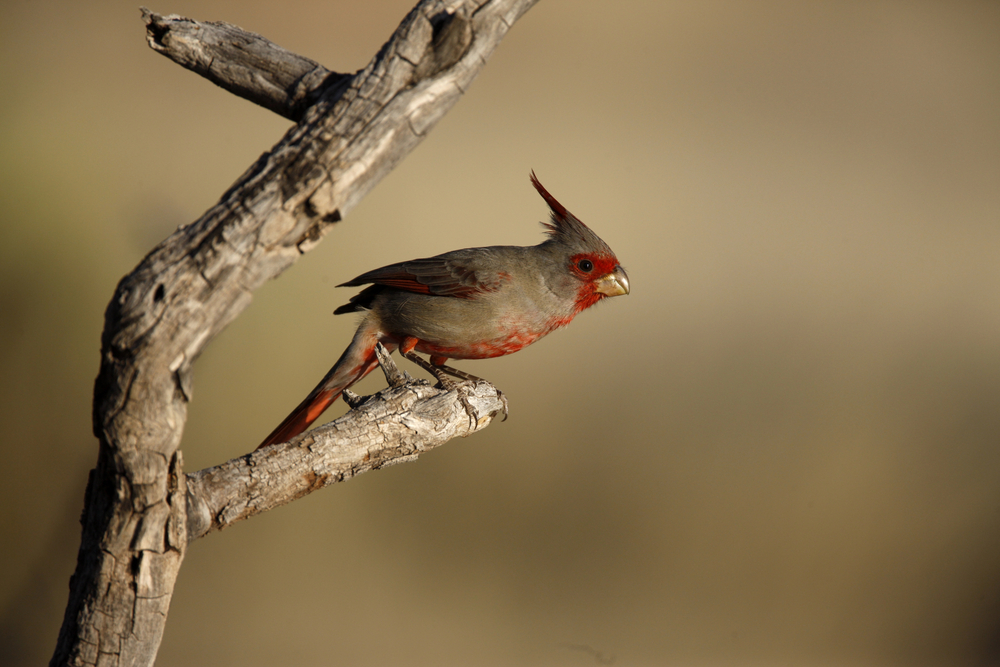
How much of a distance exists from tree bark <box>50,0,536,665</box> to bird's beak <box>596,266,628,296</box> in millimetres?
1049

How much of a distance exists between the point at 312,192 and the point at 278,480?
2.28 feet

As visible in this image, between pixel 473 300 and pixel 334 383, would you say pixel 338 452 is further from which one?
pixel 473 300

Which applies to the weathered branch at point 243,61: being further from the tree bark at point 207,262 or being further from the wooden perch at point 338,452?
the wooden perch at point 338,452

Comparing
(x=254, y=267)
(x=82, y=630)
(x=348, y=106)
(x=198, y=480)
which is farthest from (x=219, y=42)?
(x=82, y=630)

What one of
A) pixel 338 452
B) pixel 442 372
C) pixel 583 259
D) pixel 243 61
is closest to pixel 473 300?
pixel 442 372

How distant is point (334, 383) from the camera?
209 centimetres

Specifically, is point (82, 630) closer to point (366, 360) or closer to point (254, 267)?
point (254, 267)

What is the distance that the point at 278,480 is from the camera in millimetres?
1554

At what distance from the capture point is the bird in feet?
6.83

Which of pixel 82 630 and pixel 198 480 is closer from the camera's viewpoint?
pixel 82 630

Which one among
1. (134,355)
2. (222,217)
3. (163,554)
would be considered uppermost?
(222,217)

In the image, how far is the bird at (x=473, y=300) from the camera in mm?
2082

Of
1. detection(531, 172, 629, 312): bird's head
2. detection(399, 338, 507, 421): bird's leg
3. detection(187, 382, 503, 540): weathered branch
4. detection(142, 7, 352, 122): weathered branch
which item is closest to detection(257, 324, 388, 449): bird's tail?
detection(399, 338, 507, 421): bird's leg

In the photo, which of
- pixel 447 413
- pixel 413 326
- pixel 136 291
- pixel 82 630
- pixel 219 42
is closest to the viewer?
pixel 136 291
